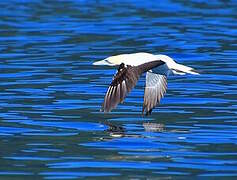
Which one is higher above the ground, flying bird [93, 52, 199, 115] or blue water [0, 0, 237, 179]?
flying bird [93, 52, 199, 115]

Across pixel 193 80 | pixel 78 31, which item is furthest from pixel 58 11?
pixel 193 80

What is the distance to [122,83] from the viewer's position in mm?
12727

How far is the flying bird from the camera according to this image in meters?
12.7

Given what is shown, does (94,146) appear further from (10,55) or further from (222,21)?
(222,21)

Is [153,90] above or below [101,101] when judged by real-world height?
above

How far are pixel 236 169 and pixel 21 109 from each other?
5138 millimetres

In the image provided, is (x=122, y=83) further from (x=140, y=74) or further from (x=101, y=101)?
(x=101, y=101)

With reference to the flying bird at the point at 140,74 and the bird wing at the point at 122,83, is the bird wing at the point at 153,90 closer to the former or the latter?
the flying bird at the point at 140,74

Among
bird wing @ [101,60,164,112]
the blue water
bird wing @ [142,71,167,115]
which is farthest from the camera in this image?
bird wing @ [142,71,167,115]

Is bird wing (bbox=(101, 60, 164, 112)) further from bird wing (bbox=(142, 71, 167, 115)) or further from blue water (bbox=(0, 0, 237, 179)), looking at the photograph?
bird wing (bbox=(142, 71, 167, 115))

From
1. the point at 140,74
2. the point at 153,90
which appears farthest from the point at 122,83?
the point at 153,90

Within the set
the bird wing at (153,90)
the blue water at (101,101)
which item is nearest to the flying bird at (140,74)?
the bird wing at (153,90)

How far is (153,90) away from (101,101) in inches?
38.3

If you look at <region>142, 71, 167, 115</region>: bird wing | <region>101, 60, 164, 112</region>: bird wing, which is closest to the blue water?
<region>142, 71, 167, 115</region>: bird wing
